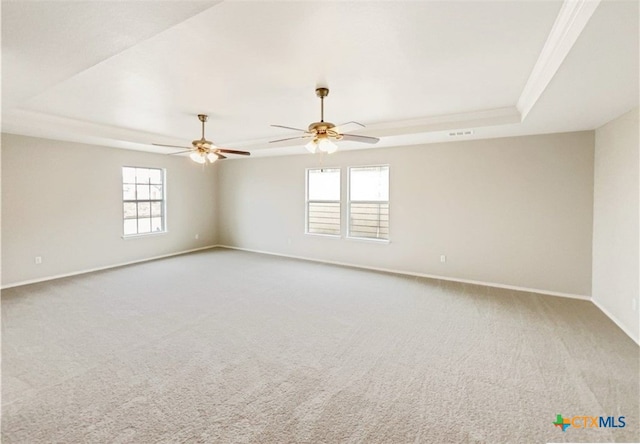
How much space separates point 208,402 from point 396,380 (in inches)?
57.7

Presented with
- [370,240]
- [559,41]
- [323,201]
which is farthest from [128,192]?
[559,41]

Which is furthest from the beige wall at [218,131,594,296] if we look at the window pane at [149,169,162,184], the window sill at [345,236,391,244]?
the window pane at [149,169,162,184]

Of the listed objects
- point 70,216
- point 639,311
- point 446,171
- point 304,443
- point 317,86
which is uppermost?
point 317,86

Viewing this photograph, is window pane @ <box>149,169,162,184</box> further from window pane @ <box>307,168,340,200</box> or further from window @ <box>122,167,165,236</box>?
window pane @ <box>307,168,340,200</box>

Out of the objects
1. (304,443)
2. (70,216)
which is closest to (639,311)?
(304,443)

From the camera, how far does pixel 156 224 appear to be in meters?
7.31

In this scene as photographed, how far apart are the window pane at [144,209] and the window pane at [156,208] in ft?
0.25

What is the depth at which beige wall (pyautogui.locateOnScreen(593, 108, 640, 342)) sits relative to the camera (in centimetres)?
327

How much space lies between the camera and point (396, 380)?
2.51 m

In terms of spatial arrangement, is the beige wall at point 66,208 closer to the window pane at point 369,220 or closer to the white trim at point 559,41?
the window pane at point 369,220

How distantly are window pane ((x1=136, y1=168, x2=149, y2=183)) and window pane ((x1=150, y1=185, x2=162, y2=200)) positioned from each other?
9.0 inches

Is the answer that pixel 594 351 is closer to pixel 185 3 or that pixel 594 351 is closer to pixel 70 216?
pixel 185 3

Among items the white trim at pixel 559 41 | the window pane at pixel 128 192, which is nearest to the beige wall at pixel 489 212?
the white trim at pixel 559 41

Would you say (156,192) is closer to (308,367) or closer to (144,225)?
(144,225)
